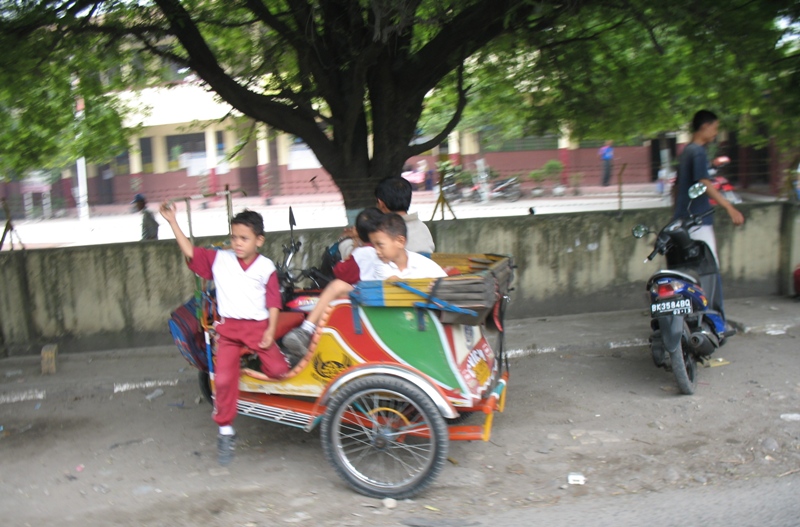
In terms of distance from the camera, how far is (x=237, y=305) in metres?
4.51

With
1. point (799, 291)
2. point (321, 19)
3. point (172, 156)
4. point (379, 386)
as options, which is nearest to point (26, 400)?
point (379, 386)

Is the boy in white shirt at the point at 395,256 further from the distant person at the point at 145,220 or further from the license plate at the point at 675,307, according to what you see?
the distant person at the point at 145,220

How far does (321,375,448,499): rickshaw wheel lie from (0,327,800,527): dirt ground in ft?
0.41

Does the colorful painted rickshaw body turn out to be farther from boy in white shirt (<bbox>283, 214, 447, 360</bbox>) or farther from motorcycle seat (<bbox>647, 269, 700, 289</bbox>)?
motorcycle seat (<bbox>647, 269, 700, 289</bbox>)

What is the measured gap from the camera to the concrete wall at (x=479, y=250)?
7387mm

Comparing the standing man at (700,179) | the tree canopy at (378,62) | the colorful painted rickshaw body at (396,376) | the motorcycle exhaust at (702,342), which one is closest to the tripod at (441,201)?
the tree canopy at (378,62)

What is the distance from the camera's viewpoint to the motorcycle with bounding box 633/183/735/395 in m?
5.34

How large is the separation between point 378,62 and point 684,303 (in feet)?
11.6

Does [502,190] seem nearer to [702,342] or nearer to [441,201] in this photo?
[441,201]

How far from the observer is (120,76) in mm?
8867

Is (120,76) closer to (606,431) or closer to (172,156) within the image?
(606,431)

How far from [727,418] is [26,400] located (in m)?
5.55

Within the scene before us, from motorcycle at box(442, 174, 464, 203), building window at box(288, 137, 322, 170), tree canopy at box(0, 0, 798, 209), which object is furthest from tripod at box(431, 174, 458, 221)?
building window at box(288, 137, 322, 170)

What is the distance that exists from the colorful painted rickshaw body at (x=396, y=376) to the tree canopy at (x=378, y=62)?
256cm
